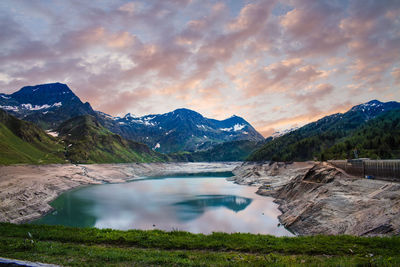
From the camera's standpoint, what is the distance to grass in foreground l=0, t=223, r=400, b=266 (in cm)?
1279

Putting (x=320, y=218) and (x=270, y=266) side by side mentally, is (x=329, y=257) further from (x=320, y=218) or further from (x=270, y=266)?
(x=320, y=218)

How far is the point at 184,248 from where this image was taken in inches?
651

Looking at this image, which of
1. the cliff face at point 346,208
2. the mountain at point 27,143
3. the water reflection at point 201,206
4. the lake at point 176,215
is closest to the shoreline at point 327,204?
the cliff face at point 346,208

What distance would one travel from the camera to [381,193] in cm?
2797

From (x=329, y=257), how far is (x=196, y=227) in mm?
23532

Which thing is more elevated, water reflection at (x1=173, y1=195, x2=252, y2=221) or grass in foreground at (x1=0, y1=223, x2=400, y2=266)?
grass in foreground at (x1=0, y1=223, x2=400, y2=266)

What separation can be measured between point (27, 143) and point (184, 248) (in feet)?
537

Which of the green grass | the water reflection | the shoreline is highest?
the green grass

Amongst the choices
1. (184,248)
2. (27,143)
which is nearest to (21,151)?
(27,143)

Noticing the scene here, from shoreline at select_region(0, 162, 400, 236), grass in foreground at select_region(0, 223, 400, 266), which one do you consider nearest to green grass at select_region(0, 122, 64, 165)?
shoreline at select_region(0, 162, 400, 236)

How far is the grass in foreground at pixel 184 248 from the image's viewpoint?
42.0 ft

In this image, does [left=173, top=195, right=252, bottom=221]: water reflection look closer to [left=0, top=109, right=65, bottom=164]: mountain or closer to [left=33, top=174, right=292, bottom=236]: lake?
[left=33, top=174, right=292, bottom=236]: lake

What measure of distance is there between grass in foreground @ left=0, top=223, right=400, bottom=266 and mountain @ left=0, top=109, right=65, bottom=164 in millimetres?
111618

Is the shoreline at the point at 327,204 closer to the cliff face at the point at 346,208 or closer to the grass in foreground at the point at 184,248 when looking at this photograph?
the cliff face at the point at 346,208
